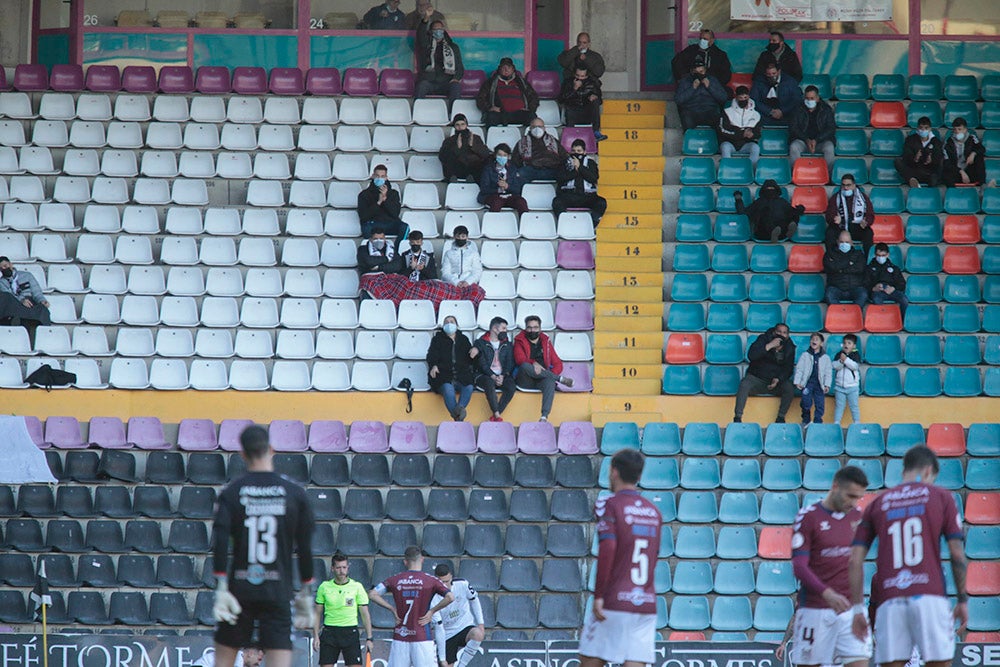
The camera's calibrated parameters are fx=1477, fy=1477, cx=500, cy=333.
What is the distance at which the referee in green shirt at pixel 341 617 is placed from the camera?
14.2 metres

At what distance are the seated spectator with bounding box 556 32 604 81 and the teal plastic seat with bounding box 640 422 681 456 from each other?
19.7 feet

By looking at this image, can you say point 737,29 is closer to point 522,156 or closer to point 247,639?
point 522,156

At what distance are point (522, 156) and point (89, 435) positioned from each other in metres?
6.78

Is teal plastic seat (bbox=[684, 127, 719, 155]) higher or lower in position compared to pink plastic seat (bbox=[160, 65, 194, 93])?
lower

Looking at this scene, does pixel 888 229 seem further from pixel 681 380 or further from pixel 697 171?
pixel 681 380

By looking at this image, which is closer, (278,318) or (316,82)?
(278,318)

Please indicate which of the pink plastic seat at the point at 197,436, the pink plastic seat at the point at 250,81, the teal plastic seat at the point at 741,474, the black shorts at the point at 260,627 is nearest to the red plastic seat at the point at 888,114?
the teal plastic seat at the point at 741,474

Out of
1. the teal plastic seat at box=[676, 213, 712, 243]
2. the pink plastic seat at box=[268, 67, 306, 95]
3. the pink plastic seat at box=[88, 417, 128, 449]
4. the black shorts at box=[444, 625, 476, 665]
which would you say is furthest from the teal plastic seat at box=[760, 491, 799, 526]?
the pink plastic seat at box=[268, 67, 306, 95]

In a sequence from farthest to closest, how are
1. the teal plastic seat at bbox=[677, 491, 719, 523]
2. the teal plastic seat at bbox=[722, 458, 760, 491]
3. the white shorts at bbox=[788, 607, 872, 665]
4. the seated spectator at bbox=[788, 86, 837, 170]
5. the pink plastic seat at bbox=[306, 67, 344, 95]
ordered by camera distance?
1. the pink plastic seat at bbox=[306, 67, 344, 95]
2. the seated spectator at bbox=[788, 86, 837, 170]
3. the teal plastic seat at bbox=[722, 458, 760, 491]
4. the teal plastic seat at bbox=[677, 491, 719, 523]
5. the white shorts at bbox=[788, 607, 872, 665]

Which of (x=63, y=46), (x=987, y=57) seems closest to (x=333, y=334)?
(x=63, y=46)

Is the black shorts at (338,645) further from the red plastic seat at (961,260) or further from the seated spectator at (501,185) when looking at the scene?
the red plastic seat at (961,260)

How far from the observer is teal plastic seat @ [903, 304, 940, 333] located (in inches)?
743

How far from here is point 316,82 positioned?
21.2 m

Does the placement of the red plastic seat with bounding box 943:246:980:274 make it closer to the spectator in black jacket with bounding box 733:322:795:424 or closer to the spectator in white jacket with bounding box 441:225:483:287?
the spectator in black jacket with bounding box 733:322:795:424
